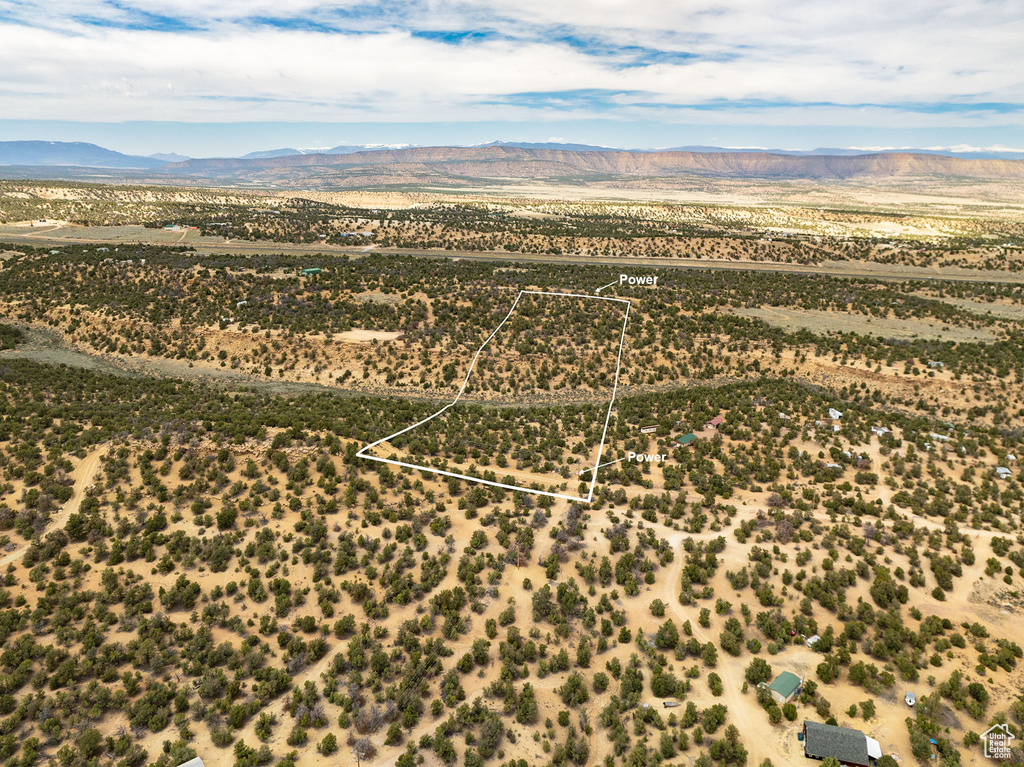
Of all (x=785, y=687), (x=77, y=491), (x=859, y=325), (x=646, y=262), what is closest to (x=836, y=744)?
(x=785, y=687)

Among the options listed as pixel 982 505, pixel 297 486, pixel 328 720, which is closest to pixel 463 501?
pixel 297 486

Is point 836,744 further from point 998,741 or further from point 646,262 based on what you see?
point 646,262

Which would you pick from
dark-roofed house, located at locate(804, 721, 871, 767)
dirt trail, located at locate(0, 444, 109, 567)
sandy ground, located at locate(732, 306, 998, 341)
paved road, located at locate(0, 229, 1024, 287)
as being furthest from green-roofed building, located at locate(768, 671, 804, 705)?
paved road, located at locate(0, 229, 1024, 287)

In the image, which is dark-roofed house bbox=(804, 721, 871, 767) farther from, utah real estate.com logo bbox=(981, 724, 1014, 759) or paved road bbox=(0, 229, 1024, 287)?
paved road bbox=(0, 229, 1024, 287)

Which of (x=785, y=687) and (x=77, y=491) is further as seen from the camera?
(x=77, y=491)

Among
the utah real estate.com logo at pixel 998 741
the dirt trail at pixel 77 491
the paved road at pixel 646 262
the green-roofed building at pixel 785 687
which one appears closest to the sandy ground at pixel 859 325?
the paved road at pixel 646 262

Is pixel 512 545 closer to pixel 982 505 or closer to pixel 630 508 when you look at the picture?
pixel 630 508
